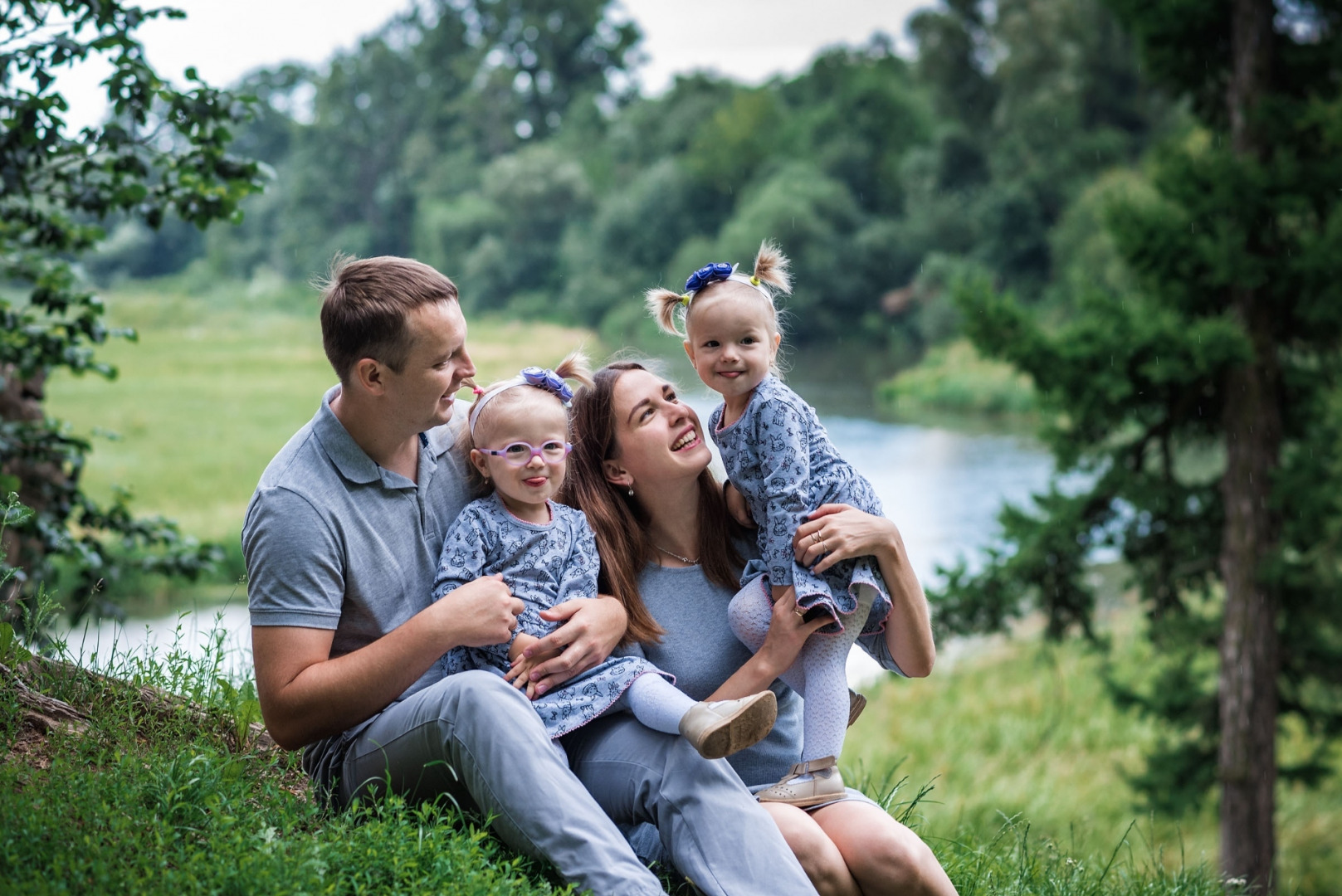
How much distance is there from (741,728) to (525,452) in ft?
2.44

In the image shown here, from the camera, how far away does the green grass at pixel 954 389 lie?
2552cm

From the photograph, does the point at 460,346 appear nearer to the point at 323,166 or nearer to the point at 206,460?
the point at 206,460

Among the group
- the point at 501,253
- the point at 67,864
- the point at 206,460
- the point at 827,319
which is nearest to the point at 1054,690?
the point at 67,864

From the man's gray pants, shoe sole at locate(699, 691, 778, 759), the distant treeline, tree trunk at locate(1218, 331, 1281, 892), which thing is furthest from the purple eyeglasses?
the distant treeline

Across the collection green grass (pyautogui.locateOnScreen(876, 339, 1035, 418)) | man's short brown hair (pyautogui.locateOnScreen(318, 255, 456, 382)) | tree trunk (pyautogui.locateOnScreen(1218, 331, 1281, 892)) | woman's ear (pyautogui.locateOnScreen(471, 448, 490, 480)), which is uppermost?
green grass (pyautogui.locateOnScreen(876, 339, 1035, 418))

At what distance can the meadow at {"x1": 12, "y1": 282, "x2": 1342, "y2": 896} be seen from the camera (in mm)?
2113

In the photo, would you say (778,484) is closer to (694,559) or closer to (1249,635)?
(694,559)

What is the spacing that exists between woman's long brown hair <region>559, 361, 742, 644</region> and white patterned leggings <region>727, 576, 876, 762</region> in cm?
15

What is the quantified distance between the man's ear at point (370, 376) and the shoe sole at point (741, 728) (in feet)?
3.07

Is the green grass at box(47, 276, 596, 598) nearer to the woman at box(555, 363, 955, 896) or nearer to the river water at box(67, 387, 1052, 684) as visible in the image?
the river water at box(67, 387, 1052, 684)

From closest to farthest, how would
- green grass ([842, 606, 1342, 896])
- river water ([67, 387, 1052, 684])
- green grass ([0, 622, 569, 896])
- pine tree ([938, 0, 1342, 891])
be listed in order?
green grass ([0, 622, 569, 896]), pine tree ([938, 0, 1342, 891]), green grass ([842, 606, 1342, 896]), river water ([67, 387, 1052, 684])

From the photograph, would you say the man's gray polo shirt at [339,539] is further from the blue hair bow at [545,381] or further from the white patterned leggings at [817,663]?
the white patterned leggings at [817,663]

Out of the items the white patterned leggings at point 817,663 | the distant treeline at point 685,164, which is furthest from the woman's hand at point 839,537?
the distant treeline at point 685,164

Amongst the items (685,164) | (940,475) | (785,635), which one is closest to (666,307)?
(785,635)
